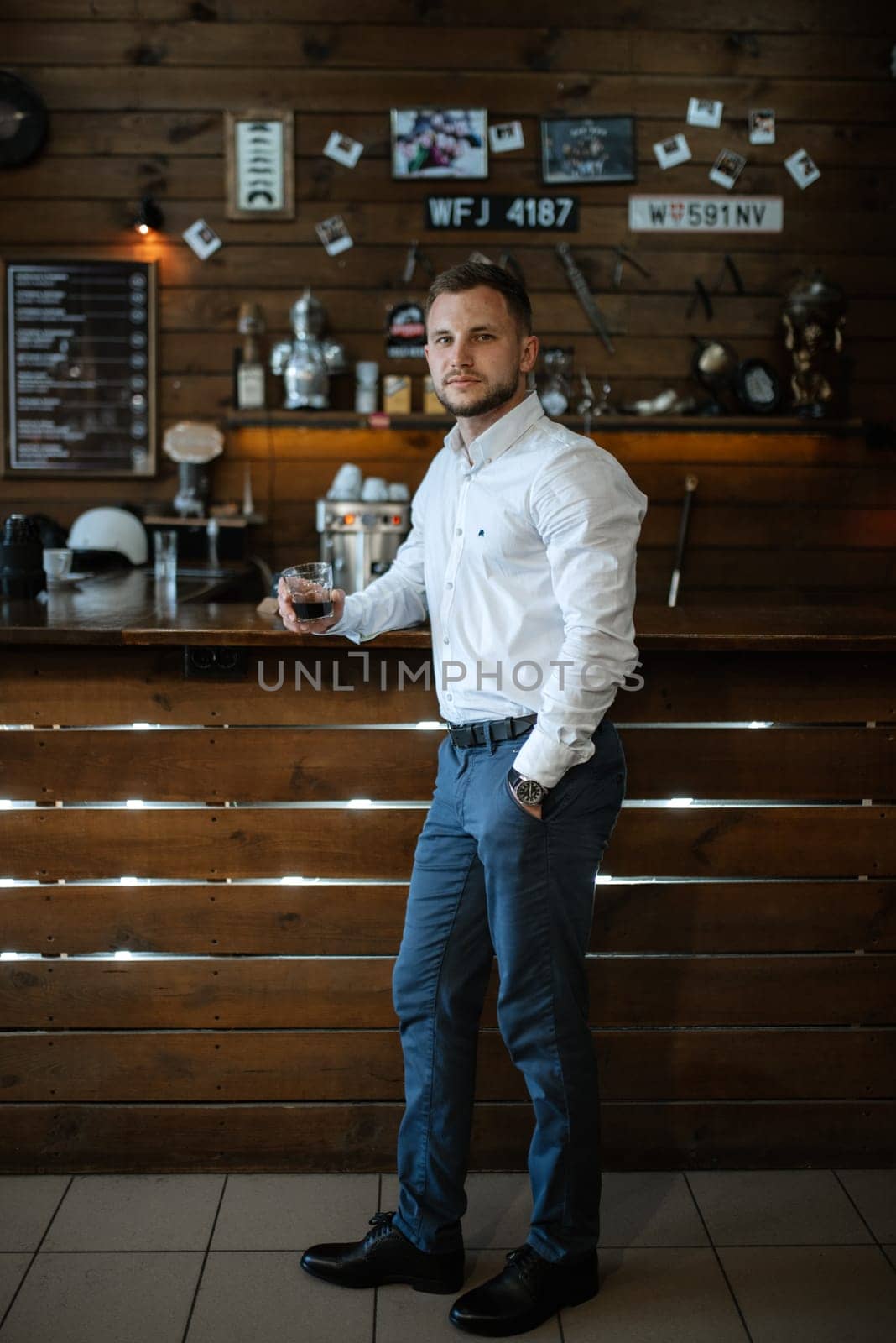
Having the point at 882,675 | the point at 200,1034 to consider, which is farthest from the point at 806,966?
the point at 200,1034

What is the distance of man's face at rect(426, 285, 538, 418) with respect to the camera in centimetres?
198

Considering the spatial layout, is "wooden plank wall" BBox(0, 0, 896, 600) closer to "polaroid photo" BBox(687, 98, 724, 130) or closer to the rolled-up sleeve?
"polaroid photo" BBox(687, 98, 724, 130)

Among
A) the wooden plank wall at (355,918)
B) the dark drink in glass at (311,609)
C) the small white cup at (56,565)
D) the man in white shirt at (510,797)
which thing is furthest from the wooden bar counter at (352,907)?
the small white cup at (56,565)

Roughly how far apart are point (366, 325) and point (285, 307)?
1.03 ft

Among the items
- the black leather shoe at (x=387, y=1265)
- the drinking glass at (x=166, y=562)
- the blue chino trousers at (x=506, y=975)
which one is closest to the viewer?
the blue chino trousers at (x=506, y=975)

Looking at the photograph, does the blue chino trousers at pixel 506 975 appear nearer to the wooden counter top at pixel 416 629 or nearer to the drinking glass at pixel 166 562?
the wooden counter top at pixel 416 629

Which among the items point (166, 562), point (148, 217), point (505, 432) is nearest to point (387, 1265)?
point (505, 432)

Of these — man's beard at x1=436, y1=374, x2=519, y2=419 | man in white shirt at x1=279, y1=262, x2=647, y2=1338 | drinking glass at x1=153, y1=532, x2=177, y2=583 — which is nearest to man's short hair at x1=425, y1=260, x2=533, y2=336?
man in white shirt at x1=279, y1=262, x2=647, y2=1338

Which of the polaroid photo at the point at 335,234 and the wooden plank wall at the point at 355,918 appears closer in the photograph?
the wooden plank wall at the point at 355,918

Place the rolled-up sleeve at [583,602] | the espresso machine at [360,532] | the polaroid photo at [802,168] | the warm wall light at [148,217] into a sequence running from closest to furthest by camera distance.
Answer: the rolled-up sleeve at [583,602] → the espresso machine at [360,532] → the warm wall light at [148,217] → the polaroid photo at [802,168]

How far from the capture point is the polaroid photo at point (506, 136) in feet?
14.6

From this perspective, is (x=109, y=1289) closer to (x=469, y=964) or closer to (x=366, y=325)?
(x=469, y=964)

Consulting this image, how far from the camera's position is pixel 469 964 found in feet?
6.97

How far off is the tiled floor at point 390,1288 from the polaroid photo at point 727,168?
349 centimetres
